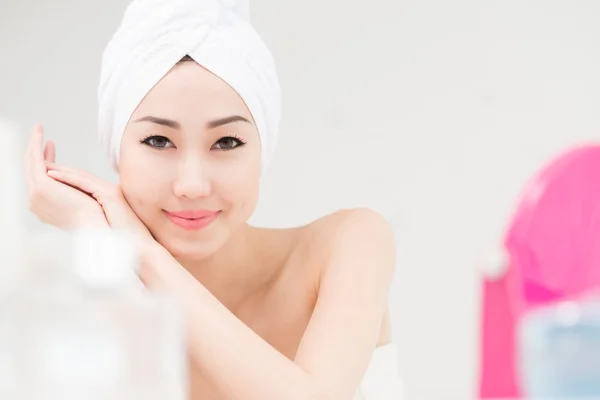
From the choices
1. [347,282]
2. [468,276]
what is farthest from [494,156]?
[347,282]

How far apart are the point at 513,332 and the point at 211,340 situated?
15.3 inches

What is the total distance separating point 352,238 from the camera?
3.71 ft

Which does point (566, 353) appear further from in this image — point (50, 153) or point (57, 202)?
point (50, 153)

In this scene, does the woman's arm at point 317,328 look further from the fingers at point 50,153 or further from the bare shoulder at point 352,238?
the fingers at point 50,153

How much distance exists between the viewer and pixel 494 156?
1670 millimetres

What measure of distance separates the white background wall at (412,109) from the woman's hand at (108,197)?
0.62 m

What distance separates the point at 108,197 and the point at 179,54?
0.58 feet

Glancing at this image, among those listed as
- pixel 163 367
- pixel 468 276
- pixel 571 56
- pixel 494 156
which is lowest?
pixel 163 367

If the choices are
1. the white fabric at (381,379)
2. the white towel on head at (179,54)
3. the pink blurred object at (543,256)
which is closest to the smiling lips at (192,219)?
the white towel on head at (179,54)

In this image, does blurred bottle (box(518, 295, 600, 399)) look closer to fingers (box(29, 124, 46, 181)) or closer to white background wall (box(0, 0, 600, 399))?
fingers (box(29, 124, 46, 181))

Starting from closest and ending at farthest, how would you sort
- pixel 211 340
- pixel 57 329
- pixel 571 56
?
pixel 57 329 < pixel 211 340 < pixel 571 56

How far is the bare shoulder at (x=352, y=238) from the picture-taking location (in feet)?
3.61

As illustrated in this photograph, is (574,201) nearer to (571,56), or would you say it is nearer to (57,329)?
(57,329)

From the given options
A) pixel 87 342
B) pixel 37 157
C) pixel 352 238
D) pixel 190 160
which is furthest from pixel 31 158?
pixel 87 342
